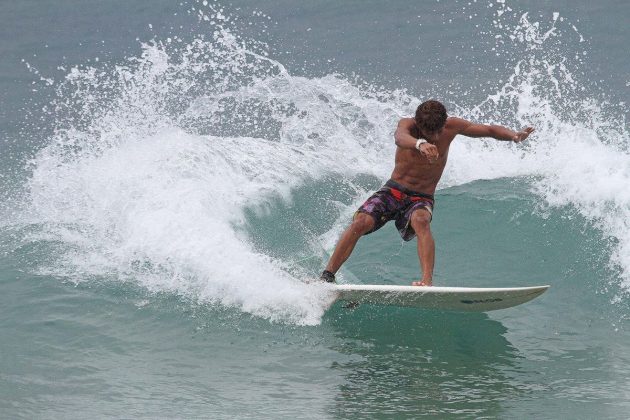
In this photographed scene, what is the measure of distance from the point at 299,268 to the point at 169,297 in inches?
53.5

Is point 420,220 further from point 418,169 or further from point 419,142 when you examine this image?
point 419,142

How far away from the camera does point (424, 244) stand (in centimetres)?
780

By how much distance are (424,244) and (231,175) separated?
372 centimetres

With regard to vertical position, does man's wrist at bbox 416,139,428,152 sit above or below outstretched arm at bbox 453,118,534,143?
below

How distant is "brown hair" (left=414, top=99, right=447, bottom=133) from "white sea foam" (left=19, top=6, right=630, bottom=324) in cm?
161

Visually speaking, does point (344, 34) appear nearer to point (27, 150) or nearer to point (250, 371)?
point (27, 150)

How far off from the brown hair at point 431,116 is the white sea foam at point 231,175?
5.28 ft

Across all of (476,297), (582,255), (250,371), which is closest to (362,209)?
(476,297)

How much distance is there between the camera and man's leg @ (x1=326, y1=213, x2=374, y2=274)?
8.03 metres

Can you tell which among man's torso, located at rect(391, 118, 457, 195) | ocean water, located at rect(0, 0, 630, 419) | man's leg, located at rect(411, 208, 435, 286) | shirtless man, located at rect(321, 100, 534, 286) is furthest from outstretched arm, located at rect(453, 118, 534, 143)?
ocean water, located at rect(0, 0, 630, 419)

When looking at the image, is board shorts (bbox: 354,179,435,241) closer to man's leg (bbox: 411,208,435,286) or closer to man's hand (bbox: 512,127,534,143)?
man's leg (bbox: 411,208,435,286)

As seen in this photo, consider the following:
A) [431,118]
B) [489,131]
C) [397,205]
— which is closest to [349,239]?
[397,205]

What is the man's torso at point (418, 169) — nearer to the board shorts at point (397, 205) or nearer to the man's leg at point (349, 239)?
the board shorts at point (397, 205)

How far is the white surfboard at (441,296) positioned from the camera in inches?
301
